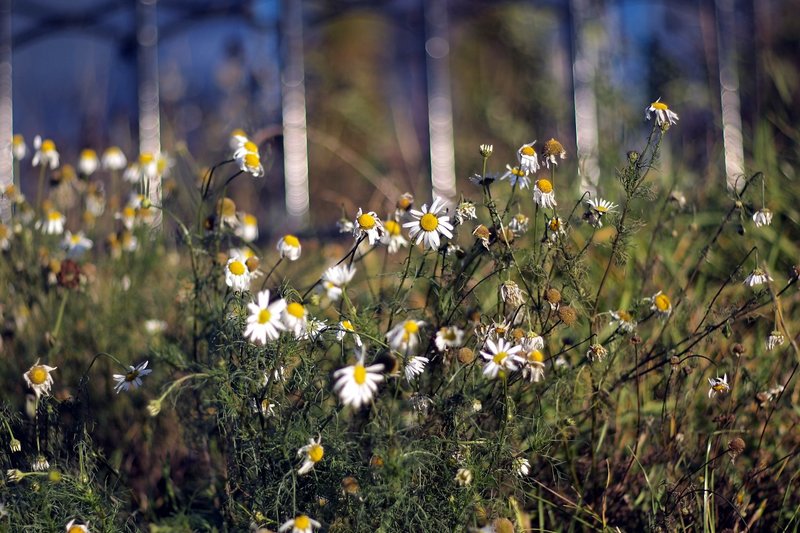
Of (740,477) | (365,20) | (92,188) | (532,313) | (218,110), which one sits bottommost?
(740,477)

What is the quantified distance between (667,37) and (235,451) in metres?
6.48

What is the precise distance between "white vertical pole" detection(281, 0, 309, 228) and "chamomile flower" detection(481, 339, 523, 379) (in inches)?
215

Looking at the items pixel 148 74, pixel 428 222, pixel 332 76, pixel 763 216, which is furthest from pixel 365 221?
pixel 332 76

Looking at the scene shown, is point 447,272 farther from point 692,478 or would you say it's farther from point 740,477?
point 740,477

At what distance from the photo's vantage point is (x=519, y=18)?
28.6ft

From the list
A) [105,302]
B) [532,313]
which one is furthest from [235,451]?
[105,302]

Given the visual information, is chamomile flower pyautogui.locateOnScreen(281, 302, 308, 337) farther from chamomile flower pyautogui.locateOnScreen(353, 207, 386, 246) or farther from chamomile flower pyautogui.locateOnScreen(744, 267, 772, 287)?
chamomile flower pyautogui.locateOnScreen(744, 267, 772, 287)

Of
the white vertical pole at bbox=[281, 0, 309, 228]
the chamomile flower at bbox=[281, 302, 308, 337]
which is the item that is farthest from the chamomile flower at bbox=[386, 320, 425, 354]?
the white vertical pole at bbox=[281, 0, 309, 228]

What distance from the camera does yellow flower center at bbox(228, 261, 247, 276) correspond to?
166cm

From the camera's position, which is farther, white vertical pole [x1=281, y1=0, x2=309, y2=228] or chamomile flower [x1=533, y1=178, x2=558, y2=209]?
white vertical pole [x1=281, y1=0, x2=309, y2=228]

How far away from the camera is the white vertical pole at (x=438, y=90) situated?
7.41m

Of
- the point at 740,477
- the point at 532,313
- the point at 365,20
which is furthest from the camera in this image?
the point at 365,20

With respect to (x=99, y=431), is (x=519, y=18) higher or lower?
higher

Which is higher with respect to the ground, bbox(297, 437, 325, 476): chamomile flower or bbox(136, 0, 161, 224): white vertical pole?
bbox(136, 0, 161, 224): white vertical pole
